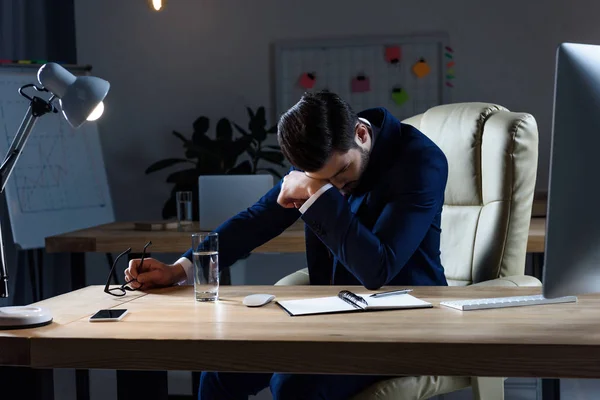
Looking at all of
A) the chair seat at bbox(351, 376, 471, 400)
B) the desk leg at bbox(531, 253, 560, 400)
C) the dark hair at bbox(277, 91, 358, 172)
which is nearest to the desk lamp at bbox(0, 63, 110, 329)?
the dark hair at bbox(277, 91, 358, 172)

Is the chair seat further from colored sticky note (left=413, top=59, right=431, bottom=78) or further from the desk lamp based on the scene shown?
Result: colored sticky note (left=413, top=59, right=431, bottom=78)

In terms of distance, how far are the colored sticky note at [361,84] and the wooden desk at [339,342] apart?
2765 millimetres

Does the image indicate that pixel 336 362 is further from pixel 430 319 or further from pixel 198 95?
pixel 198 95

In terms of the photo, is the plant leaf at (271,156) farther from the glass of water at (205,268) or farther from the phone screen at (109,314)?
the phone screen at (109,314)

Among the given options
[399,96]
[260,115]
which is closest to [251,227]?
[260,115]

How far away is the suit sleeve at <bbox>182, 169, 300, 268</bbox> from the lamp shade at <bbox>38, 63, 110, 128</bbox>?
1.93 ft

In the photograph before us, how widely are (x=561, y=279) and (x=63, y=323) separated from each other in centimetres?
79

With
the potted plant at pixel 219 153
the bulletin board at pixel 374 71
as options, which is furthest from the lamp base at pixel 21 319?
the bulletin board at pixel 374 71

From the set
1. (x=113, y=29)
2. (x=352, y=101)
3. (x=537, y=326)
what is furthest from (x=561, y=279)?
(x=113, y=29)

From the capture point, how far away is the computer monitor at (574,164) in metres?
0.99

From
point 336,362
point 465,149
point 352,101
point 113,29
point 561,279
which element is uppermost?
point 113,29

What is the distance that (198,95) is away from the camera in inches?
164

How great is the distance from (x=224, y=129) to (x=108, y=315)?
8.59 ft

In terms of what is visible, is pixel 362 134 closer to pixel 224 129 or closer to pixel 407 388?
pixel 407 388
